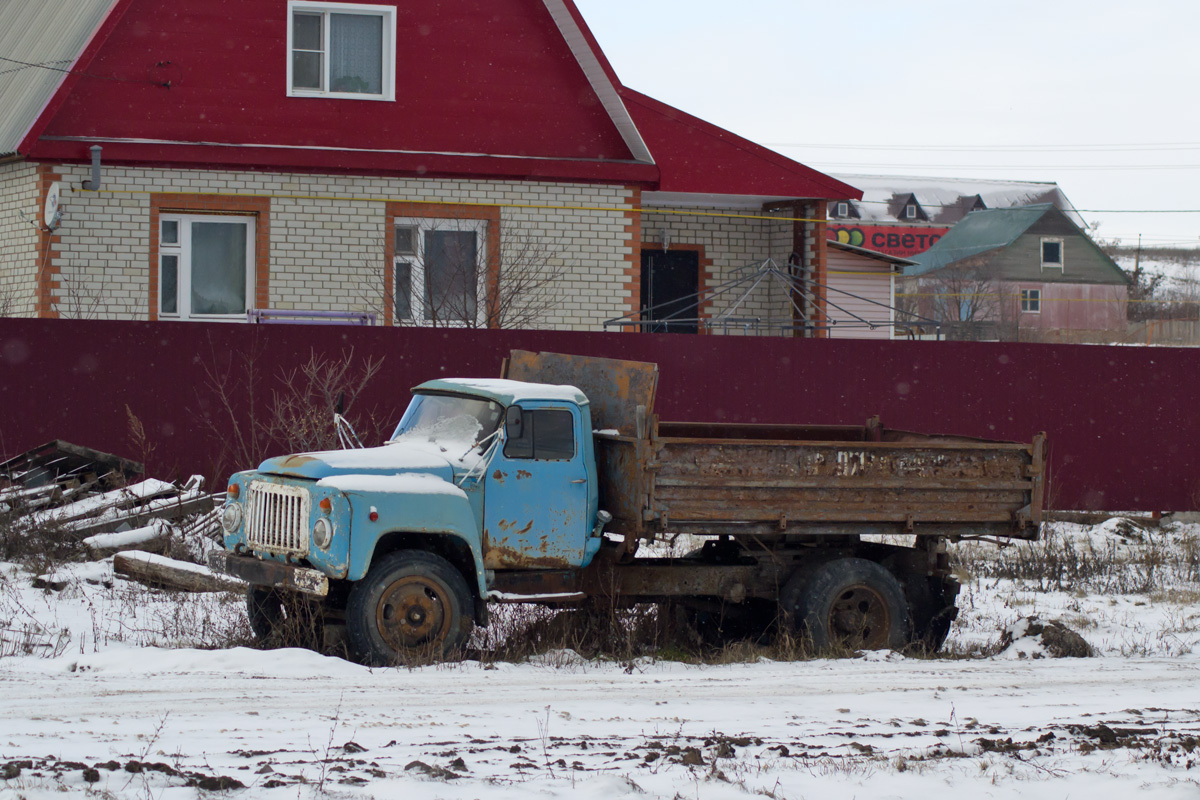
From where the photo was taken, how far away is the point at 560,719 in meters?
6.78

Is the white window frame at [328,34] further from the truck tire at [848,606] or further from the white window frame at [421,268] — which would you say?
the truck tire at [848,606]

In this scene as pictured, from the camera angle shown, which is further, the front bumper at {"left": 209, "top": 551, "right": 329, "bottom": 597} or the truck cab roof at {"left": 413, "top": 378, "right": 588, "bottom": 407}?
the truck cab roof at {"left": 413, "top": 378, "right": 588, "bottom": 407}

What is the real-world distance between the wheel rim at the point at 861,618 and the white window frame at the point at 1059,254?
216 feet

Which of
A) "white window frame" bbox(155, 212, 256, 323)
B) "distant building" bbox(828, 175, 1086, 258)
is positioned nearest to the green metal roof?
"distant building" bbox(828, 175, 1086, 258)

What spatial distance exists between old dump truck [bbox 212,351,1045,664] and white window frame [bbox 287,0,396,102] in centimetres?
861

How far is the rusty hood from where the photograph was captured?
7996 millimetres

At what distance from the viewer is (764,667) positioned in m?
8.42

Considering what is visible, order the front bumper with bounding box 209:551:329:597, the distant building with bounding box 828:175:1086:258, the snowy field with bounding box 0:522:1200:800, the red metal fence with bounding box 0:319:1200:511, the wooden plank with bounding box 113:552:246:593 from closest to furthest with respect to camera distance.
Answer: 1. the snowy field with bounding box 0:522:1200:800
2. the front bumper with bounding box 209:551:329:597
3. the wooden plank with bounding box 113:552:246:593
4. the red metal fence with bounding box 0:319:1200:511
5. the distant building with bounding box 828:175:1086:258

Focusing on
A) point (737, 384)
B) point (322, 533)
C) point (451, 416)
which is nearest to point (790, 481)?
point (451, 416)

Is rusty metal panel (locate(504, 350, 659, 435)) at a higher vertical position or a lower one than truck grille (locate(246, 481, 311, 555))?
higher

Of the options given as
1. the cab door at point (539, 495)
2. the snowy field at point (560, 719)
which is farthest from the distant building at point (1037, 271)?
the snowy field at point (560, 719)

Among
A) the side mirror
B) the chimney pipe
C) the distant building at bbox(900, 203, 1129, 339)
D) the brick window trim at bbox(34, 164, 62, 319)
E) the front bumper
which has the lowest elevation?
the front bumper

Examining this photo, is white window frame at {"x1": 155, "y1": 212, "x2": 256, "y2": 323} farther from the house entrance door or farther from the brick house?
the house entrance door

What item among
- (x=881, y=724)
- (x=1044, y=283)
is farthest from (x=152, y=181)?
(x=1044, y=283)
